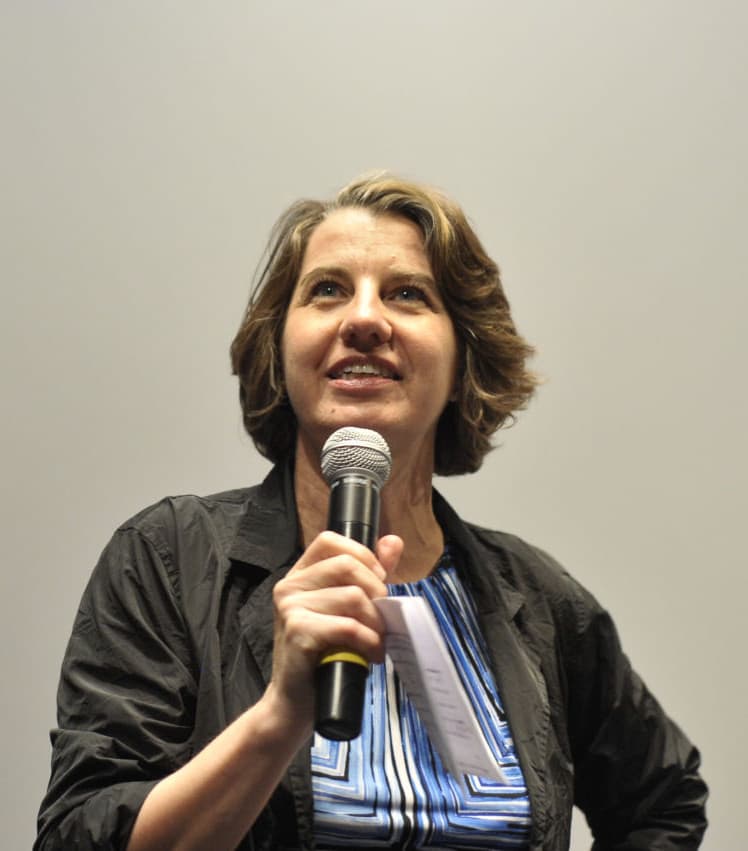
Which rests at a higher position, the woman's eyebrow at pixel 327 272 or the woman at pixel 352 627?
the woman's eyebrow at pixel 327 272

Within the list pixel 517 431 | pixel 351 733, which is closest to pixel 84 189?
pixel 517 431

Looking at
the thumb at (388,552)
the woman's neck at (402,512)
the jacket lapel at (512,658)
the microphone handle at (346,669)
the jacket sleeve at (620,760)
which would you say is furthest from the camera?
the jacket sleeve at (620,760)

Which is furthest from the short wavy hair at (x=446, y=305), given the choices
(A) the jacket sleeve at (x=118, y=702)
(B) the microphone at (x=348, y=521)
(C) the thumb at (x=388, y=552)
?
(C) the thumb at (x=388, y=552)

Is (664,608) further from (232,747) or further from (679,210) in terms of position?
(232,747)

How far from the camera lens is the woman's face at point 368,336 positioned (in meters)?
1.44

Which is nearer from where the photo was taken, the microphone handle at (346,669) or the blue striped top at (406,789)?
the microphone handle at (346,669)

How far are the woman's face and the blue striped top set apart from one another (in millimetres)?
353

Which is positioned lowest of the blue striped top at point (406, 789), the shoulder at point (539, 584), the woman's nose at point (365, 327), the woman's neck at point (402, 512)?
the blue striped top at point (406, 789)

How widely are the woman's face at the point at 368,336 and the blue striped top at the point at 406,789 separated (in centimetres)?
35

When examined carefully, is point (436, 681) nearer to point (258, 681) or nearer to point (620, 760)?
point (258, 681)

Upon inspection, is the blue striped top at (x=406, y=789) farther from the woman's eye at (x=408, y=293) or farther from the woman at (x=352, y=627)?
the woman's eye at (x=408, y=293)

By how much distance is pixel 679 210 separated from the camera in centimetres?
230

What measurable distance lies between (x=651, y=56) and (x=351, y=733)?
6.57 feet

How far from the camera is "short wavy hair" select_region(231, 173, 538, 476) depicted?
1616mm
